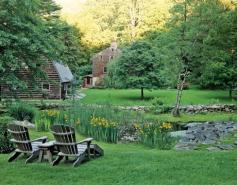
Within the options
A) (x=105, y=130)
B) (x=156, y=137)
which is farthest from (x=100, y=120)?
(x=156, y=137)

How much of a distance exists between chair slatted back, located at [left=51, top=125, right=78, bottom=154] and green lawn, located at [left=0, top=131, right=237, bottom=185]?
37 centimetres

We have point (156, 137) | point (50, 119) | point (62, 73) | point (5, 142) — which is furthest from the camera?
point (62, 73)

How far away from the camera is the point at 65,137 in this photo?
9664mm

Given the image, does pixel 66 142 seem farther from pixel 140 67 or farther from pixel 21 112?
pixel 140 67

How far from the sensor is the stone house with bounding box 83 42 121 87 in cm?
5917

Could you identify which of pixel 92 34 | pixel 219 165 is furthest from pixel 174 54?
pixel 92 34

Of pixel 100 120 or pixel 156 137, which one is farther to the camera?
pixel 100 120

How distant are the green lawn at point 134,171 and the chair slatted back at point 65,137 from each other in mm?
366

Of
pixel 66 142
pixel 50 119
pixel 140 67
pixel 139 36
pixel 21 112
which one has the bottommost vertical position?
pixel 21 112

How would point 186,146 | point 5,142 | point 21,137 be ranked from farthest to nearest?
1. point 186,146
2. point 5,142
3. point 21,137

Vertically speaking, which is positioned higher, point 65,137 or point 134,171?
point 65,137

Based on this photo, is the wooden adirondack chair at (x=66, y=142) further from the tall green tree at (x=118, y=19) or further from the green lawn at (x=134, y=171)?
the tall green tree at (x=118, y=19)

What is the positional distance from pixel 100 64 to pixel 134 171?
5225 cm

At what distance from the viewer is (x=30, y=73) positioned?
49.8 ft
